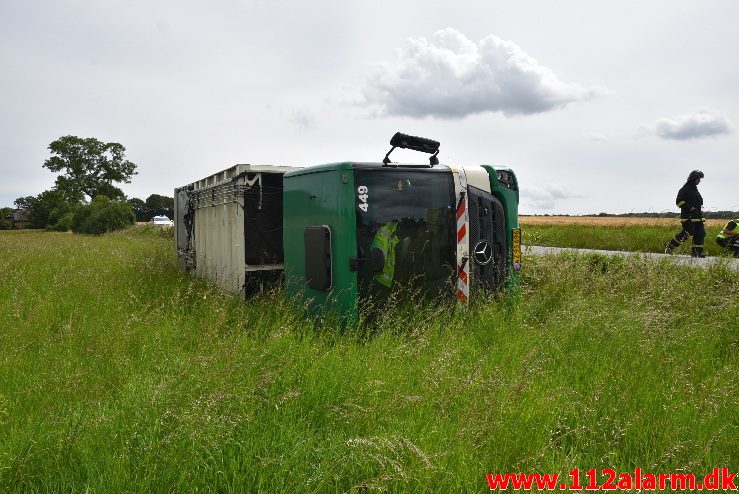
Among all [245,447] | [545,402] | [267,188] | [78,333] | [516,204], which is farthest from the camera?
[267,188]

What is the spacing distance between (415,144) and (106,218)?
35.8 metres

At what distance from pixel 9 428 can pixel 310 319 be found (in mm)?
2736

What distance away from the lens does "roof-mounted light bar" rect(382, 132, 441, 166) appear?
5195 millimetres

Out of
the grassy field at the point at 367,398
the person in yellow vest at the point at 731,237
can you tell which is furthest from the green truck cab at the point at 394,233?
the person in yellow vest at the point at 731,237

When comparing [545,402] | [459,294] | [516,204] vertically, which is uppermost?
[516,204]

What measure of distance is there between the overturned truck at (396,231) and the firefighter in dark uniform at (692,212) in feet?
22.9

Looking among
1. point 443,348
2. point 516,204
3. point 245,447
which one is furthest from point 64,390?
point 516,204

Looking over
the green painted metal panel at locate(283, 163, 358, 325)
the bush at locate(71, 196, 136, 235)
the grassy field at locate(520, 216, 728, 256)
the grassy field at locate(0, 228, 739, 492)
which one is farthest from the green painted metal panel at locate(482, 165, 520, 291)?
the bush at locate(71, 196, 136, 235)

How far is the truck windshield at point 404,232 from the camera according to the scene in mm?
4871

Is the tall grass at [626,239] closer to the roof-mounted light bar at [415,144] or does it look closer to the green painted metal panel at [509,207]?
the green painted metal panel at [509,207]

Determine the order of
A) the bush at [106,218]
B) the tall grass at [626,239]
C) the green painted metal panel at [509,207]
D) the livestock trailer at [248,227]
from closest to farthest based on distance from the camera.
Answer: the green painted metal panel at [509,207] < the livestock trailer at [248,227] < the tall grass at [626,239] < the bush at [106,218]

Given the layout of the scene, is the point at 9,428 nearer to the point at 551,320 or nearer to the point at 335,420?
the point at 335,420

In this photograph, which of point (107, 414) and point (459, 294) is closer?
point (107, 414)

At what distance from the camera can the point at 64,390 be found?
10.9 ft
